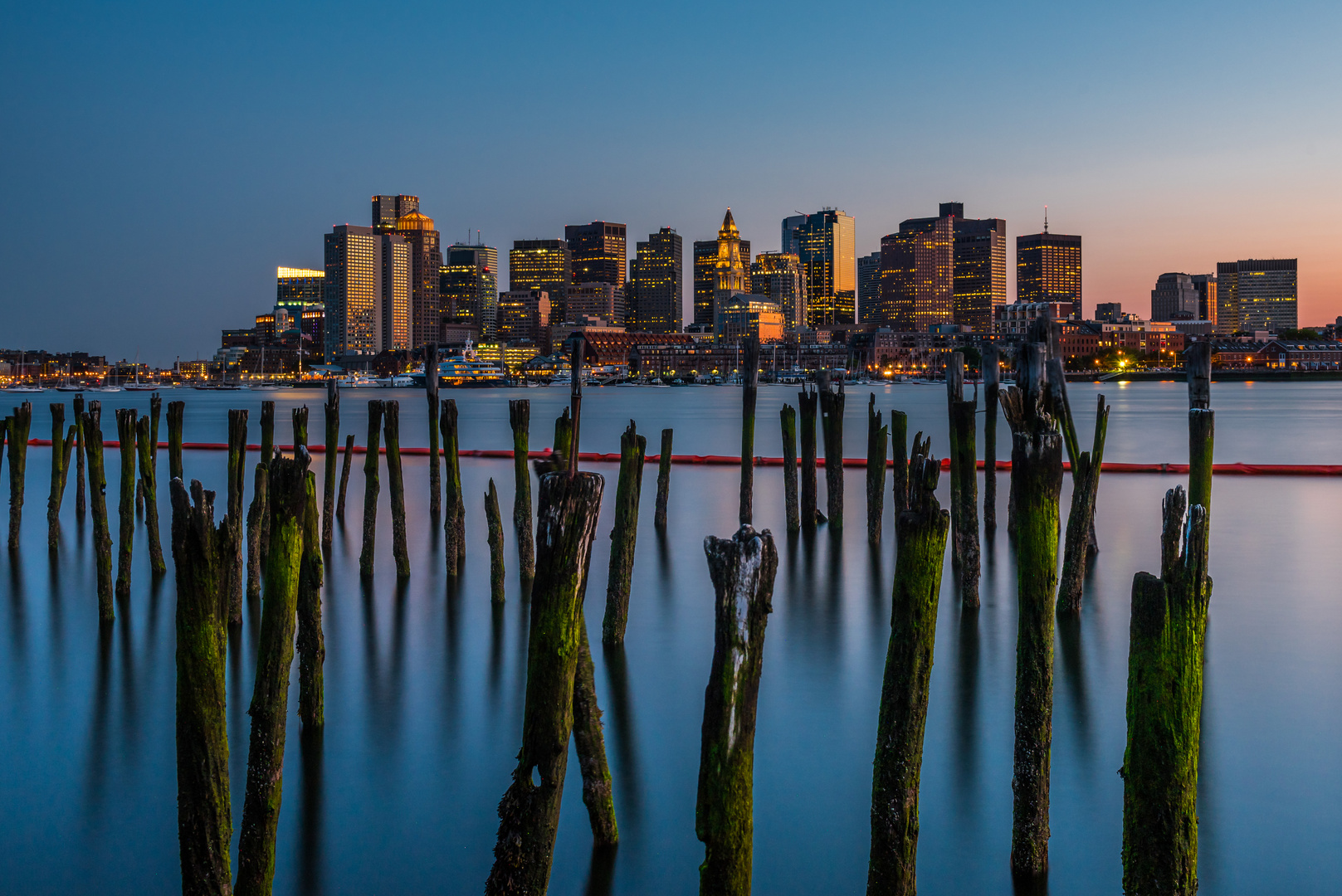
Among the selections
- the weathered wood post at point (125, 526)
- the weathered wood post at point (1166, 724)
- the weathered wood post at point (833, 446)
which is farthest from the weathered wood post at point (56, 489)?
the weathered wood post at point (1166, 724)

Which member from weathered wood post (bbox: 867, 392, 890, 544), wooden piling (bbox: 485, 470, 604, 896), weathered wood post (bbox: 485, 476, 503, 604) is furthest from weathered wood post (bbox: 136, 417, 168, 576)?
wooden piling (bbox: 485, 470, 604, 896)

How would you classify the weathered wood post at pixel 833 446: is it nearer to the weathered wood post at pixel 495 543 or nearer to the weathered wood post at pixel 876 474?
the weathered wood post at pixel 876 474

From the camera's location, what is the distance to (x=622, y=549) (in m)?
10.0

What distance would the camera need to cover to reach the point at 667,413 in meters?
77.4

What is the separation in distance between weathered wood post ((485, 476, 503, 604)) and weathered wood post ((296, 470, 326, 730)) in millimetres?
3326

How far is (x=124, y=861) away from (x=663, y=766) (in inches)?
135

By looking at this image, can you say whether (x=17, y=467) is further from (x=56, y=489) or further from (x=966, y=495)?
(x=966, y=495)

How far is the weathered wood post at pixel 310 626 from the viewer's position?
288 inches

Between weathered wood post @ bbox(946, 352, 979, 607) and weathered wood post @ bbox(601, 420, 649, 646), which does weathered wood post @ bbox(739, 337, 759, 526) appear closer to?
weathered wood post @ bbox(946, 352, 979, 607)

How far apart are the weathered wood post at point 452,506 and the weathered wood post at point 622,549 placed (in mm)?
2941

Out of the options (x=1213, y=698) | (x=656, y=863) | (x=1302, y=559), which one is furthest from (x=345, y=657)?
(x=1302, y=559)

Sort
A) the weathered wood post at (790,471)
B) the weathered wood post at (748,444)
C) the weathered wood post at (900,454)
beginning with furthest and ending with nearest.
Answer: the weathered wood post at (790,471), the weathered wood post at (748,444), the weathered wood post at (900,454)

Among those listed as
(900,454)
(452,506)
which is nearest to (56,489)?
(452,506)

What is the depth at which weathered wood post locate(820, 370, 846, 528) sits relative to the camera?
16.1 m
